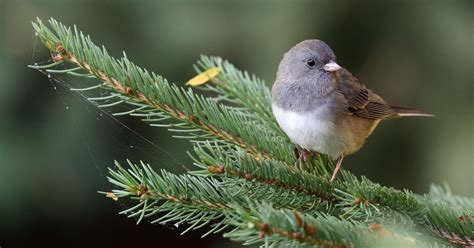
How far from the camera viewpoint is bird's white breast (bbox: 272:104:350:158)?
2.20 metres

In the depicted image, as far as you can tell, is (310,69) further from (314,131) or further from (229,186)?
(229,186)

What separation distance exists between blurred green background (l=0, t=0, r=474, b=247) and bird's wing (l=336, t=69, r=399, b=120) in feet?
1.23

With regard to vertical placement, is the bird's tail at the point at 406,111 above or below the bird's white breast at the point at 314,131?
below

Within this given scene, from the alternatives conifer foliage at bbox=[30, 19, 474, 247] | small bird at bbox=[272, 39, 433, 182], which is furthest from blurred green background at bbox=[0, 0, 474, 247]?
conifer foliage at bbox=[30, 19, 474, 247]

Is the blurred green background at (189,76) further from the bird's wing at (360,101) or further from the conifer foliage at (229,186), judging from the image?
the conifer foliage at (229,186)

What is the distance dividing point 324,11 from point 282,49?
26 cm

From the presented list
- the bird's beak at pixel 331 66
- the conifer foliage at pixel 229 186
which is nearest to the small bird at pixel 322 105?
the bird's beak at pixel 331 66

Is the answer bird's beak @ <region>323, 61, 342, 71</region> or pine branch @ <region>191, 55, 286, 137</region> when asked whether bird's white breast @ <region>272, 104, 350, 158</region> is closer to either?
pine branch @ <region>191, 55, 286, 137</region>

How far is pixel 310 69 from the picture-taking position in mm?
2543

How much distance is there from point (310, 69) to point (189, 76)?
729 mm

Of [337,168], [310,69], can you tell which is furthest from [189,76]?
[337,168]

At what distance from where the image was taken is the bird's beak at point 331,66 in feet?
8.19

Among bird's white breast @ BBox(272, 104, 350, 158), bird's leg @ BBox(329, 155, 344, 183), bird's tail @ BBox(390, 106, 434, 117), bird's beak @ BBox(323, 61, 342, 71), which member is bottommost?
bird's leg @ BBox(329, 155, 344, 183)

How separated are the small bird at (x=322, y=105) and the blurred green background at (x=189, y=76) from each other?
16.0 inches
